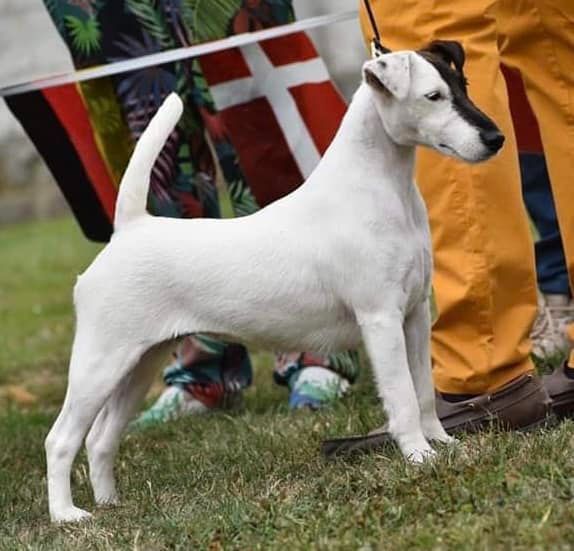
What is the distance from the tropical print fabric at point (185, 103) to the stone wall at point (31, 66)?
7.95m

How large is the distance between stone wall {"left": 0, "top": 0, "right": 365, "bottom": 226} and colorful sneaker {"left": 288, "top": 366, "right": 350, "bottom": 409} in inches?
316

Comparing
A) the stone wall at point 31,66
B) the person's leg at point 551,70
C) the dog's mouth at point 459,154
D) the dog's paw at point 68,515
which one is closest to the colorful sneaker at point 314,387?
the person's leg at point 551,70

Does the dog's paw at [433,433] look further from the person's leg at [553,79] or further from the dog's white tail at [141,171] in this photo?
the dog's white tail at [141,171]

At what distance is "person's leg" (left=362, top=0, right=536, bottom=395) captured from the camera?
3.64 meters

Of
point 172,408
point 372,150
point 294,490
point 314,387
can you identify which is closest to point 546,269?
point 314,387

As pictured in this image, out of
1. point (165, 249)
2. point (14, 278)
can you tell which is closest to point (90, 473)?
point (165, 249)

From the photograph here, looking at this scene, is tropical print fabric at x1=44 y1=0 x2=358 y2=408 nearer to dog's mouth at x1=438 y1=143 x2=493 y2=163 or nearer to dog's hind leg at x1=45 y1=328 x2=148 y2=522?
dog's hind leg at x1=45 y1=328 x2=148 y2=522

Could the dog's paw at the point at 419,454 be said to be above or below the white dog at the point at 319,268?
below

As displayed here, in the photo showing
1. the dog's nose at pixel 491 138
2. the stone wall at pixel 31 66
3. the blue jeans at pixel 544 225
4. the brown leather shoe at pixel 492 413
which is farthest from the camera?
the stone wall at pixel 31 66

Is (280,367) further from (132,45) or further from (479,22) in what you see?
(479,22)

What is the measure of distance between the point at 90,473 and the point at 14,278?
19.9 feet

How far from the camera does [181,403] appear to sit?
5117 millimetres

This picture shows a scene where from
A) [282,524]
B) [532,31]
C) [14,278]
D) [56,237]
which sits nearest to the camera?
[282,524]

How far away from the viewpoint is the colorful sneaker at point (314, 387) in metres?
4.87
